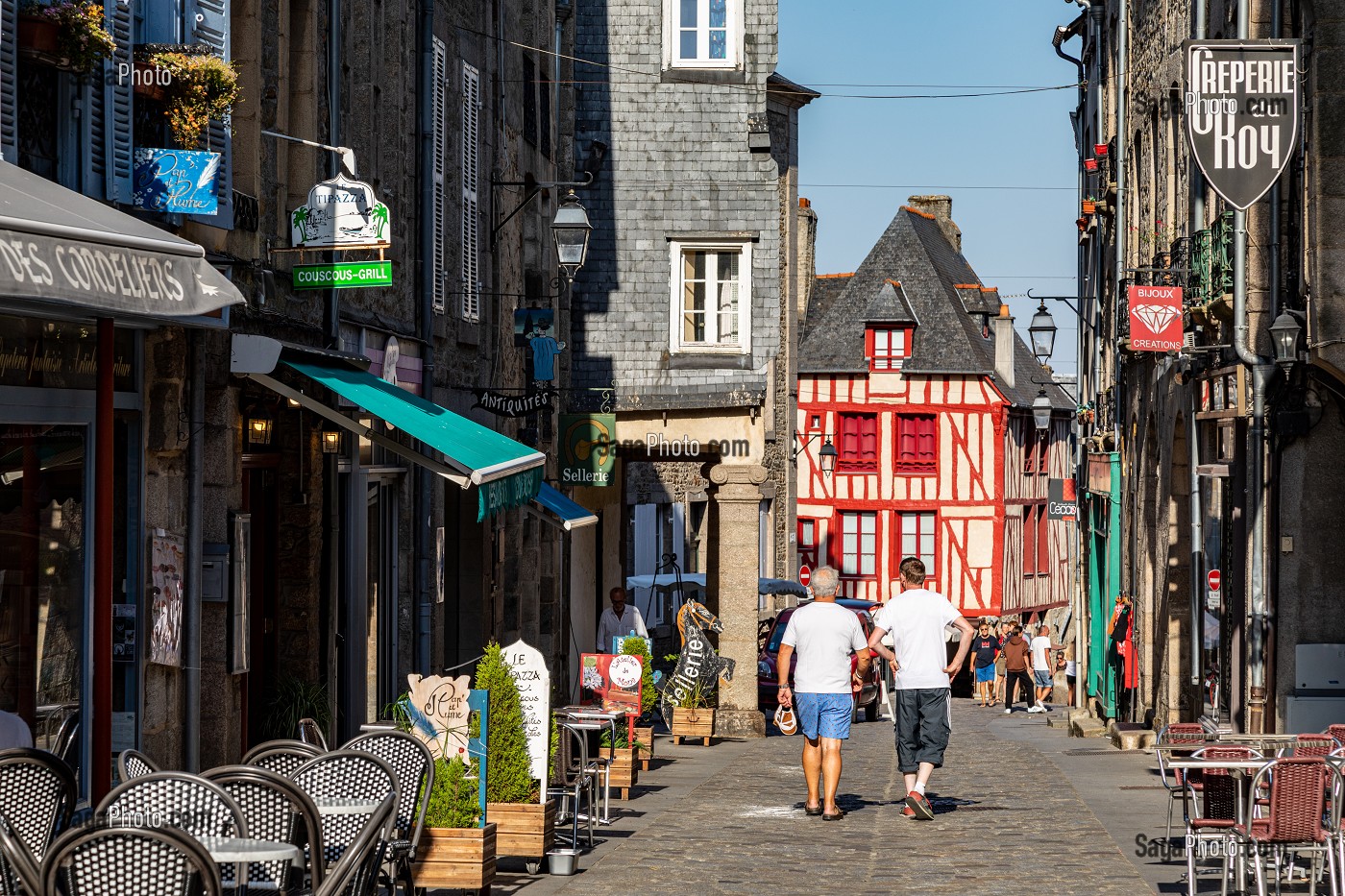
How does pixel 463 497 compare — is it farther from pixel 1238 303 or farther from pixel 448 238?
pixel 1238 303

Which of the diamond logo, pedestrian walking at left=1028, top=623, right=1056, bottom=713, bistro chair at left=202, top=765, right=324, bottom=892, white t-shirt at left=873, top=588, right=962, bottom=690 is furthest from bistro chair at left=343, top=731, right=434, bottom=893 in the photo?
pedestrian walking at left=1028, top=623, right=1056, bottom=713

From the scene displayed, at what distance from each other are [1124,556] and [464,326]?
31.4 feet

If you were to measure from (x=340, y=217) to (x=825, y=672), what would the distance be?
14.1 ft

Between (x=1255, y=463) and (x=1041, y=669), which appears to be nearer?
(x=1255, y=463)

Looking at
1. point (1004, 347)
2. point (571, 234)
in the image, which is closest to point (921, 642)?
point (571, 234)

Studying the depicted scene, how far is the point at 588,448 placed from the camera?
73.9 ft

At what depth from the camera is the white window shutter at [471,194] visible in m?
18.7

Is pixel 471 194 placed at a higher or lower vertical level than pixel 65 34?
higher

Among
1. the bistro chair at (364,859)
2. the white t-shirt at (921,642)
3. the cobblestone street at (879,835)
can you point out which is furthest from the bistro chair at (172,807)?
the white t-shirt at (921,642)

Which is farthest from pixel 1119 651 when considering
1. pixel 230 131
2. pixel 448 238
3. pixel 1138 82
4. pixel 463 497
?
pixel 230 131

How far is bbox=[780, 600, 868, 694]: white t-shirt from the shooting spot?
13.1m

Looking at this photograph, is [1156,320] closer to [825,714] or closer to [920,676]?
[920,676]

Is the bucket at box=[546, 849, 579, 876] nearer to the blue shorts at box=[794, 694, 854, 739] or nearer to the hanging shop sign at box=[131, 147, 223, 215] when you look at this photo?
the blue shorts at box=[794, 694, 854, 739]

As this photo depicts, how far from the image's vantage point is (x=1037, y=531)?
59.4 meters
